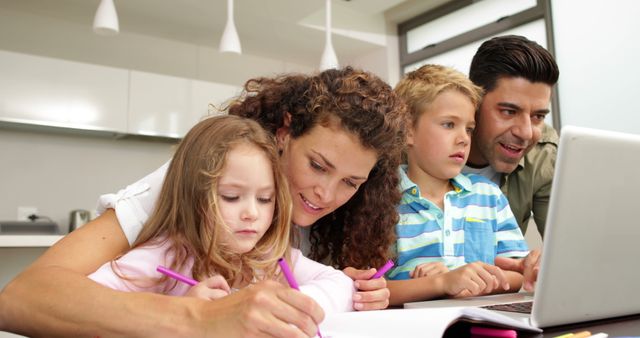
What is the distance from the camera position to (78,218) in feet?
11.4

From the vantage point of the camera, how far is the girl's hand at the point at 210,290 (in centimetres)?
75

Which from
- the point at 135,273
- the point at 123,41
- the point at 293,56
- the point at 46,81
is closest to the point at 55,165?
the point at 46,81

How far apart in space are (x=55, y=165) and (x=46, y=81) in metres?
0.56

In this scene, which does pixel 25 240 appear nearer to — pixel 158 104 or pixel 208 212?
pixel 158 104

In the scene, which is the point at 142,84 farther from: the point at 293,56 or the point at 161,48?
the point at 293,56

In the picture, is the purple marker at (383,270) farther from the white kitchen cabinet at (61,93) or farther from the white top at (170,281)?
the white kitchen cabinet at (61,93)

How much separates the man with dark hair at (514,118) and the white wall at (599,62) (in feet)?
5.71

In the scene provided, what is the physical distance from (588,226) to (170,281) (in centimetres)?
67

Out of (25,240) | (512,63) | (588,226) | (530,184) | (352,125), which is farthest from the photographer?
(25,240)

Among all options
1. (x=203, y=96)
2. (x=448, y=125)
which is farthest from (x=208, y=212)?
(x=203, y=96)

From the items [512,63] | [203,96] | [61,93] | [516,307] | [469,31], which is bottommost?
[516,307]

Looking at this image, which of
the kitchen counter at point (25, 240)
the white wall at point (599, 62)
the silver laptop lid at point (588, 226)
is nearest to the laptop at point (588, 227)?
the silver laptop lid at point (588, 226)

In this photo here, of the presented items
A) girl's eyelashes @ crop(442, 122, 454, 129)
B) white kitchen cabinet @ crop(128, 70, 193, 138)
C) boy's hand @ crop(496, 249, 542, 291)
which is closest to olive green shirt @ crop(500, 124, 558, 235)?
girl's eyelashes @ crop(442, 122, 454, 129)

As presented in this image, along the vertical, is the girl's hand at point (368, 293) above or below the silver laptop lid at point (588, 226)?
below
